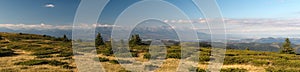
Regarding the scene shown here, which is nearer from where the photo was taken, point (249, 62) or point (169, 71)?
point (169, 71)

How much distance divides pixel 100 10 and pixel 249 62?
20158 millimetres

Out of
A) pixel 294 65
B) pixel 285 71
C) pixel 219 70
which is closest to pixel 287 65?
pixel 294 65

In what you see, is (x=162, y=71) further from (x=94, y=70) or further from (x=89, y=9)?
(x=89, y=9)

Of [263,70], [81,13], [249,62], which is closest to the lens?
[81,13]

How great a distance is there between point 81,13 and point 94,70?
476cm

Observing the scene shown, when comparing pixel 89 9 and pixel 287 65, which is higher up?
pixel 89 9

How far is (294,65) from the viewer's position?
37.4 metres

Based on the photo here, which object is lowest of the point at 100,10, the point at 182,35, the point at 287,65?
the point at 287,65

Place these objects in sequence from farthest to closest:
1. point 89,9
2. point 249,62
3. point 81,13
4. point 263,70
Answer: point 249,62 → point 263,70 → point 89,9 → point 81,13

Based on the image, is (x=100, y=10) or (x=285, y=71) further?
(x=285, y=71)

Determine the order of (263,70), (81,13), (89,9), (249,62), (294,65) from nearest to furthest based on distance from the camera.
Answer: (81,13)
(89,9)
(263,70)
(294,65)
(249,62)

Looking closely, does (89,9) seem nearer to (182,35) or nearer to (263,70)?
(182,35)

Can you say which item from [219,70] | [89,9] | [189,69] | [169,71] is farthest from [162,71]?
[89,9]

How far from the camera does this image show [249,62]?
4038 centimetres
